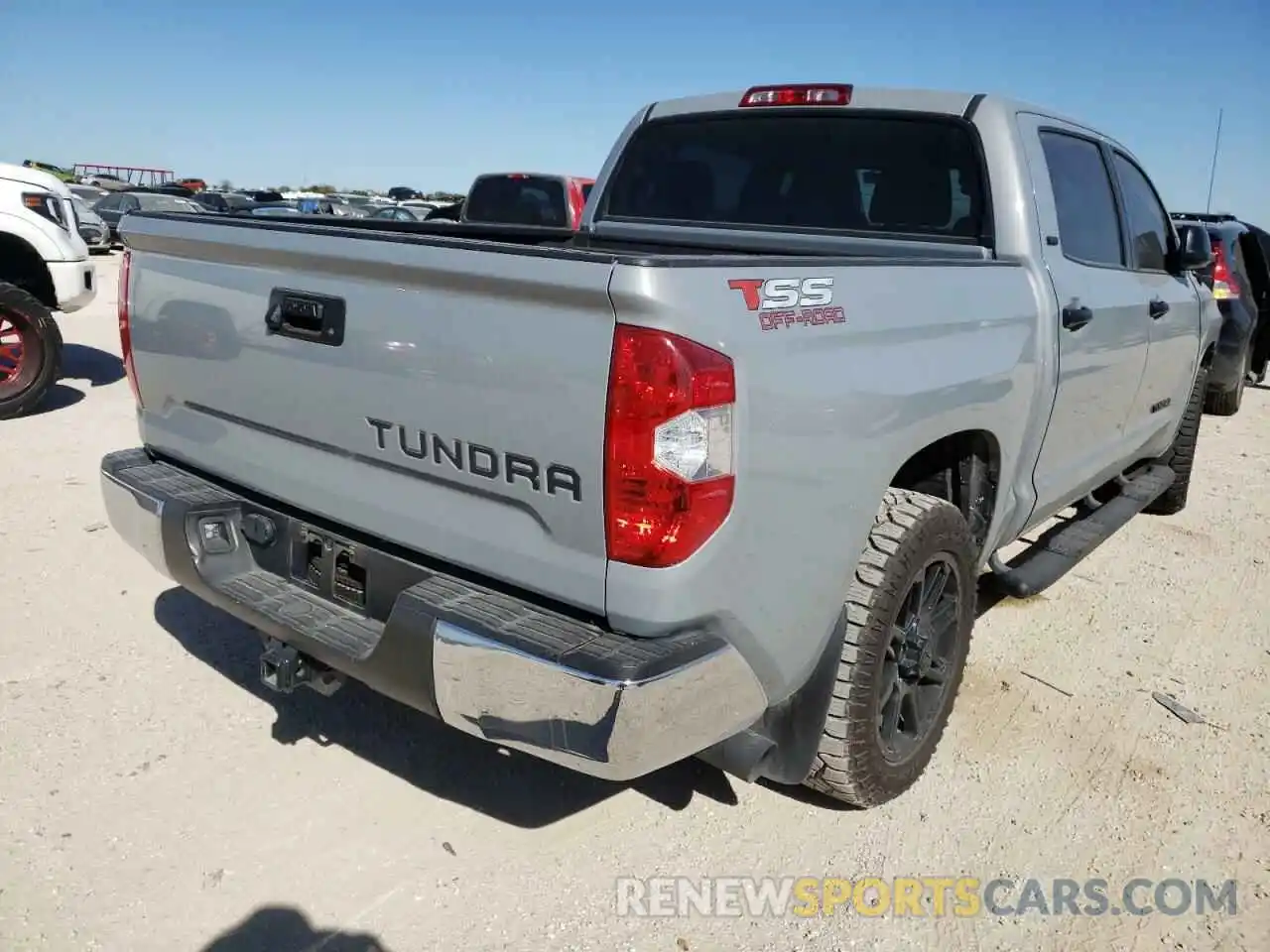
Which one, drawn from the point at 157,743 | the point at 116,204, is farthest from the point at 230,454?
the point at 116,204

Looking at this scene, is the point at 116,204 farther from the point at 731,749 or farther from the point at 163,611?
the point at 731,749

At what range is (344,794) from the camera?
294 centimetres

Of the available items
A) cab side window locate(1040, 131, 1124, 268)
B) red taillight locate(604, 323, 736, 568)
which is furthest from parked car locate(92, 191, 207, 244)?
red taillight locate(604, 323, 736, 568)

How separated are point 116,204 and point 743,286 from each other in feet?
96.1

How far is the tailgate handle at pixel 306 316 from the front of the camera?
2.40m

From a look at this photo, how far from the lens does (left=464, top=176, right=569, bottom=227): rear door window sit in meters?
11.2

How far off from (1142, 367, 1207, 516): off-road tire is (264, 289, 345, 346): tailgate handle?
5.13 m

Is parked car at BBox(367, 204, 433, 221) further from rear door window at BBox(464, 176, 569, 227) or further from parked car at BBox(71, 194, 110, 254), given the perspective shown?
rear door window at BBox(464, 176, 569, 227)

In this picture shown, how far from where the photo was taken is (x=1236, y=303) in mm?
8664

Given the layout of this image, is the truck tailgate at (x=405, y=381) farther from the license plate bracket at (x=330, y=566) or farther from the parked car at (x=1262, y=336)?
the parked car at (x=1262, y=336)

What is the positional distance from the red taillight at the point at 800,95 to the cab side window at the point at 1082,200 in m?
0.75

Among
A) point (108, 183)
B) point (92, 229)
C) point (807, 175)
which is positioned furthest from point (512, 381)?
point (108, 183)

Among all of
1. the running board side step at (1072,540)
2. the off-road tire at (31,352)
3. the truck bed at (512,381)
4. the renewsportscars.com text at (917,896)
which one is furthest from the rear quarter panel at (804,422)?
the off-road tire at (31,352)

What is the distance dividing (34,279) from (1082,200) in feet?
24.6
